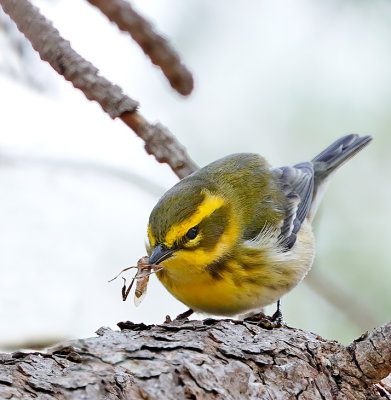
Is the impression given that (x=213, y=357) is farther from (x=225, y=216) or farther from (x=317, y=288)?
(x=317, y=288)

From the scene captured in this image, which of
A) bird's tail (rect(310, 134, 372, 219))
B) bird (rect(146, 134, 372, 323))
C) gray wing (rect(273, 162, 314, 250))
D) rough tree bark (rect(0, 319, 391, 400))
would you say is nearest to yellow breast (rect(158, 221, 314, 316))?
bird (rect(146, 134, 372, 323))

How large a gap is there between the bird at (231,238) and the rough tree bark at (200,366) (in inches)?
41.2

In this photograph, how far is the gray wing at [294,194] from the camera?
12.8 ft

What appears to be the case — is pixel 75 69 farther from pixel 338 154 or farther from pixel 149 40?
pixel 338 154

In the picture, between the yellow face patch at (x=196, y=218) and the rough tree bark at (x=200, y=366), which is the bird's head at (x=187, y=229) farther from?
the rough tree bark at (x=200, y=366)

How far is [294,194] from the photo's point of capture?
423cm

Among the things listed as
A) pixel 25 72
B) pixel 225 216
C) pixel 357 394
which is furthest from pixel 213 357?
pixel 25 72

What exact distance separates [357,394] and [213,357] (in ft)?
1.51

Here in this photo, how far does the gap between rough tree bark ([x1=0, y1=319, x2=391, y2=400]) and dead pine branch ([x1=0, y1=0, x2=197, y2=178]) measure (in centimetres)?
108

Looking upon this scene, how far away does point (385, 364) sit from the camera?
6.18 ft

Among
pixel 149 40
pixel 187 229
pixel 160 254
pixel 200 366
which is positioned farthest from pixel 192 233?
pixel 200 366

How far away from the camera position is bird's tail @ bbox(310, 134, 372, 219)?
479 centimetres

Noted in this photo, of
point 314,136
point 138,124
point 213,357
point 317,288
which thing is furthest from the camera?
point 314,136

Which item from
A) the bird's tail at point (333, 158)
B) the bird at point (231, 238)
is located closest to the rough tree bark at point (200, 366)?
the bird at point (231, 238)
